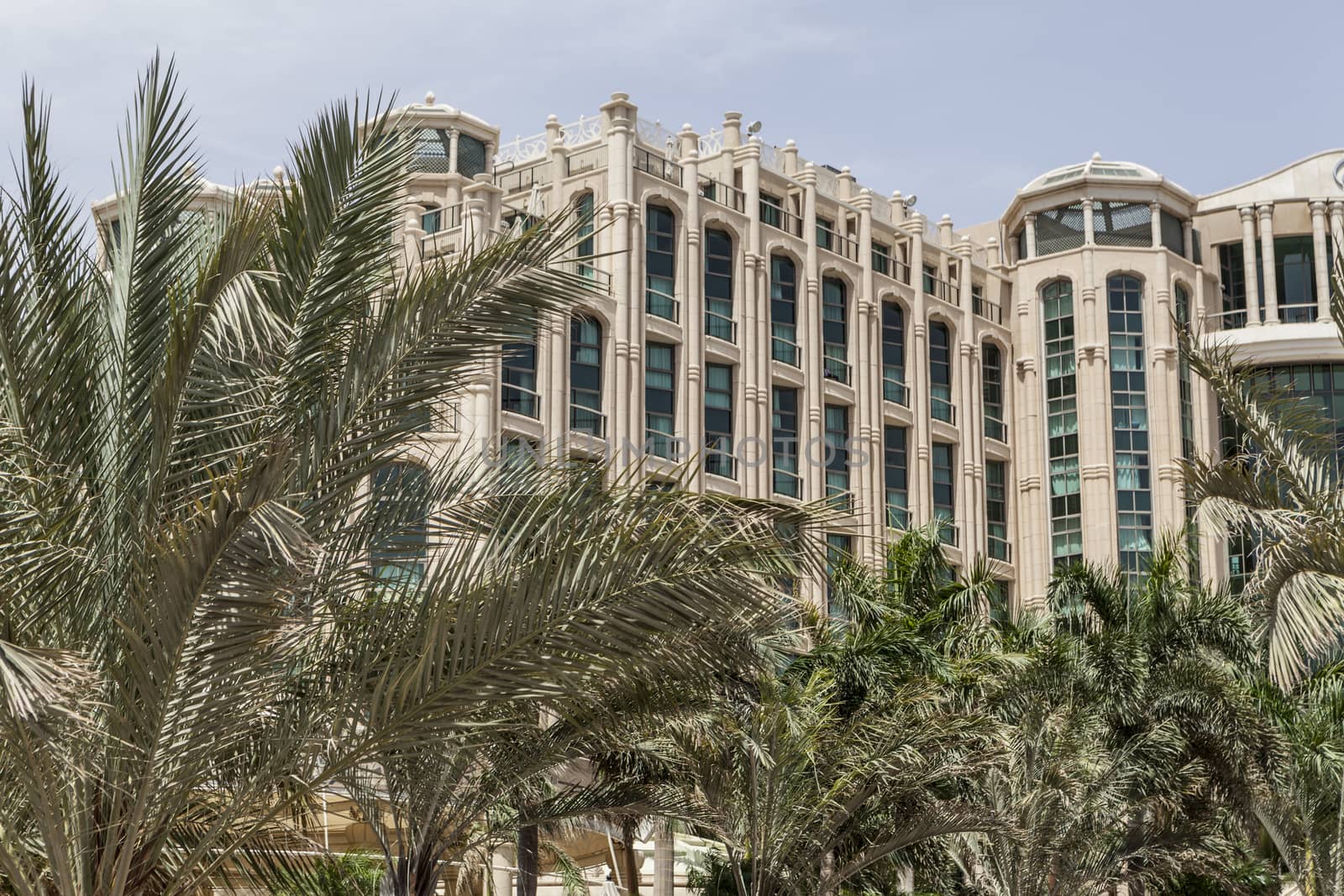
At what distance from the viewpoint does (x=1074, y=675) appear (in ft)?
77.6

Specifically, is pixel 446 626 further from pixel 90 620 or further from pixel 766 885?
pixel 766 885

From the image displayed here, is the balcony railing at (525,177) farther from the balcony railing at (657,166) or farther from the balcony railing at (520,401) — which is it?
the balcony railing at (520,401)

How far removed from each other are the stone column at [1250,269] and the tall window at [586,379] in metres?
24.0

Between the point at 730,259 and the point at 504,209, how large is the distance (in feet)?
20.2

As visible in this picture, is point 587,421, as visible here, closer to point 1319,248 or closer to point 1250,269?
point 1250,269

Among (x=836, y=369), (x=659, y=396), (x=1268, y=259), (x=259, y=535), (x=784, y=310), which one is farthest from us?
(x=1268, y=259)

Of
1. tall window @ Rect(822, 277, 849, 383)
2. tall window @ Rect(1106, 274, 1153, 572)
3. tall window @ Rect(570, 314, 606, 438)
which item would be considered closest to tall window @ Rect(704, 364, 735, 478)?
tall window @ Rect(570, 314, 606, 438)

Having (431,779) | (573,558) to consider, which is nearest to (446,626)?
(573,558)

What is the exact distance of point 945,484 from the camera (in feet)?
161

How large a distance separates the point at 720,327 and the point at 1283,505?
29361 mm

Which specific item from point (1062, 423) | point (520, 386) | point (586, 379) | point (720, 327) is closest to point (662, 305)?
point (720, 327)

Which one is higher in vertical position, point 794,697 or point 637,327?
point 637,327

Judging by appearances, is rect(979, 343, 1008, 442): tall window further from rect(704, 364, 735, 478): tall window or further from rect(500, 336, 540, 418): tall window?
rect(500, 336, 540, 418): tall window

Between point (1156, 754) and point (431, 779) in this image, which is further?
point (1156, 754)
